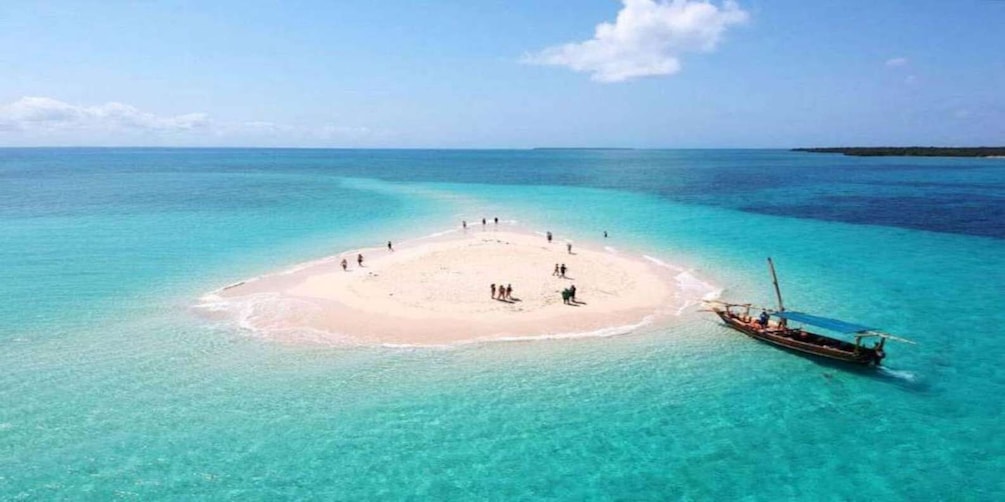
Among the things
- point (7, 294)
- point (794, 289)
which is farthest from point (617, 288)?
point (7, 294)

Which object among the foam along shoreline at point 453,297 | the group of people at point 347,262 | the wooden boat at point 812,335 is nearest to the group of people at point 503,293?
the foam along shoreline at point 453,297

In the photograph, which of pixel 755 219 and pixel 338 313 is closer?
pixel 338 313

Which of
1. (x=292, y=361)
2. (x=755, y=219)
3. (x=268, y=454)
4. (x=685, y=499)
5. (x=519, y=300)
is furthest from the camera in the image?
(x=755, y=219)

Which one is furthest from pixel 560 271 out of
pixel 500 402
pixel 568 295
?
pixel 500 402

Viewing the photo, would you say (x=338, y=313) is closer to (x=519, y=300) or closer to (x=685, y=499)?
(x=519, y=300)

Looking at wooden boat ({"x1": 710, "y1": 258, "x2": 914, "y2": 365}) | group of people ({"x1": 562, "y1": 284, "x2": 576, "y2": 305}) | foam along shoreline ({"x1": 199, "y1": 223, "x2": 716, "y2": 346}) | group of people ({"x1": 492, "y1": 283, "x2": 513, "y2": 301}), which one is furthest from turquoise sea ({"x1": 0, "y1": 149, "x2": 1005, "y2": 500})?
group of people ({"x1": 492, "y1": 283, "x2": 513, "y2": 301})

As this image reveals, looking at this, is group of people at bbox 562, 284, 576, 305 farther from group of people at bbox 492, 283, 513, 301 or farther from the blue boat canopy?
the blue boat canopy

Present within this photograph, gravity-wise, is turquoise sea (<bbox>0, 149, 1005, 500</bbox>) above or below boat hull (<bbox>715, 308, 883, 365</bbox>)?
below

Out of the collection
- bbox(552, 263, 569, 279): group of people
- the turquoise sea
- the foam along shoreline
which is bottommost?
the turquoise sea
